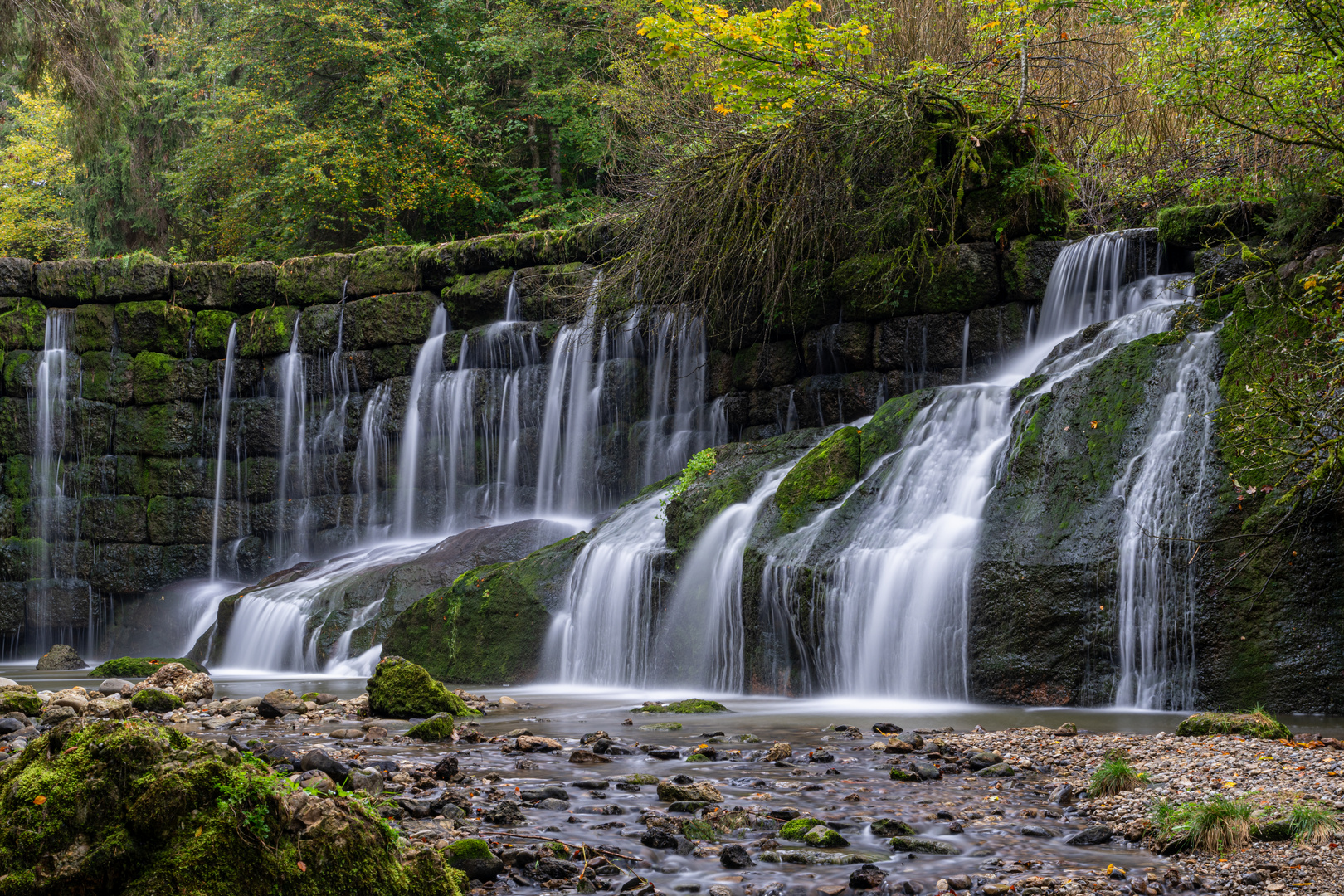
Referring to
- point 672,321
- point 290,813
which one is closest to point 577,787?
point 290,813

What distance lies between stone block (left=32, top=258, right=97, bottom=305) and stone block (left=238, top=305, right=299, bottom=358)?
3012 millimetres

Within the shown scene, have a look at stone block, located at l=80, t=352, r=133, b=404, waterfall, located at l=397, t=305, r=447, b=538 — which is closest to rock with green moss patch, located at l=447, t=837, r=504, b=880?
waterfall, located at l=397, t=305, r=447, b=538

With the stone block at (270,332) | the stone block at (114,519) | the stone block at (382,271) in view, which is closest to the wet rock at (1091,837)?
the stone block at (382,271)

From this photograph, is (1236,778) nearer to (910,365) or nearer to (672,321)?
(910,365)

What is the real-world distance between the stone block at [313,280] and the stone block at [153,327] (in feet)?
6.13

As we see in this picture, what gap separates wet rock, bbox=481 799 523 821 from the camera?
152 inches

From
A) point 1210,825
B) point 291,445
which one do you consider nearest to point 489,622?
point 1210,825

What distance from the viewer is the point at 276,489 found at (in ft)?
59.3

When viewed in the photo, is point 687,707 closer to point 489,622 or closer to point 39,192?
point 489,622

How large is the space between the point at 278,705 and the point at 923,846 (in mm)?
5396

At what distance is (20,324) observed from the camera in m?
18.1

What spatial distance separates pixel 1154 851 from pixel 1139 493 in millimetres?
4385

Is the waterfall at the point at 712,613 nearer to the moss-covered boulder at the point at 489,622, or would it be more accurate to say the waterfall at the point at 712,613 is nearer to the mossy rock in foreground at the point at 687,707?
the mossy rock in foreground at the point at 687,707

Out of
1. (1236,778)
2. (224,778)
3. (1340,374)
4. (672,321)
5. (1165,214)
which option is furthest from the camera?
(672,321)
